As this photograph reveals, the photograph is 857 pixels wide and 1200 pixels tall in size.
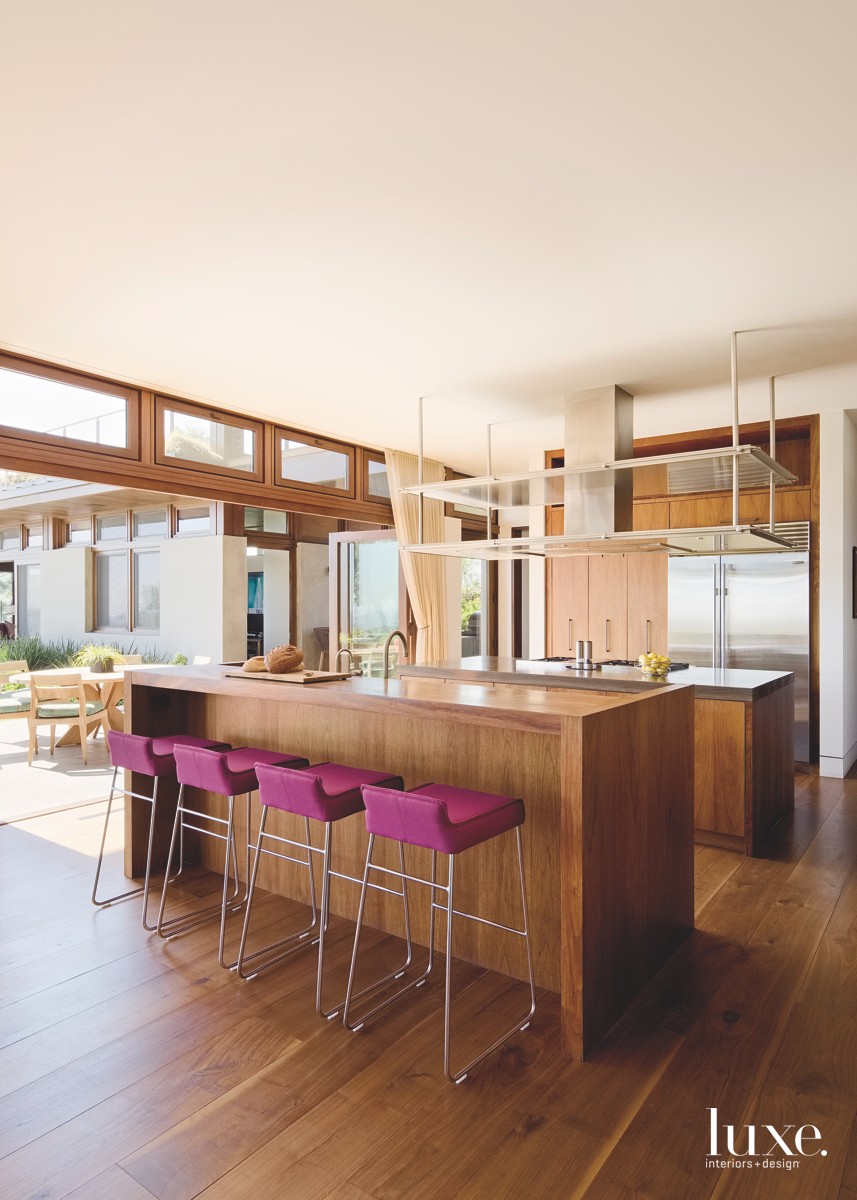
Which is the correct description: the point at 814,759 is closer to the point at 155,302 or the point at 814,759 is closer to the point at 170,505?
Result: the point at 155,302

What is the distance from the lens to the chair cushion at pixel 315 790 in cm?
237

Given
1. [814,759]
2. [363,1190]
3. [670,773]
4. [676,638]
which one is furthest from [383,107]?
[814,759]

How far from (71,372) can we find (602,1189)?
4.38 meters

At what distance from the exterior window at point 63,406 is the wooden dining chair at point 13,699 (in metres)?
3.09

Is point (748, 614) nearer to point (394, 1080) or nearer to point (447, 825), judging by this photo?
point (447, 825)

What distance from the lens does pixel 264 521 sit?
9391 mm

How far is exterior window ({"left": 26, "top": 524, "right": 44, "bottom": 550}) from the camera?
10883mm

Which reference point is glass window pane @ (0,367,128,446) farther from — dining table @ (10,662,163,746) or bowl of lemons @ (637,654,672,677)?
bowl of lemons @ (637,654,672,677)

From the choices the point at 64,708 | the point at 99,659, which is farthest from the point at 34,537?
the point at 64,708

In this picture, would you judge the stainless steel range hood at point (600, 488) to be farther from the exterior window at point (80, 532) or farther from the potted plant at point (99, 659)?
the exterior window at point (80, 532)

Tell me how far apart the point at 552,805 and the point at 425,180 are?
2.13 m

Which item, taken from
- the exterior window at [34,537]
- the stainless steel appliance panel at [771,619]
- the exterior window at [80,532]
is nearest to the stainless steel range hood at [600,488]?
the stainless steel appliance panel at [771,619]

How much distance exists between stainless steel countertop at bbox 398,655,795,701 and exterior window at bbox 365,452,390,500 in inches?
69.8

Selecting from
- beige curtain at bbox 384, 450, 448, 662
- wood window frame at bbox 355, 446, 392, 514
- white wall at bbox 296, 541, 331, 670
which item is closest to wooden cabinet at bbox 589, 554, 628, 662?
Result: beige curtain at bbox 384, 450, 448, 662
